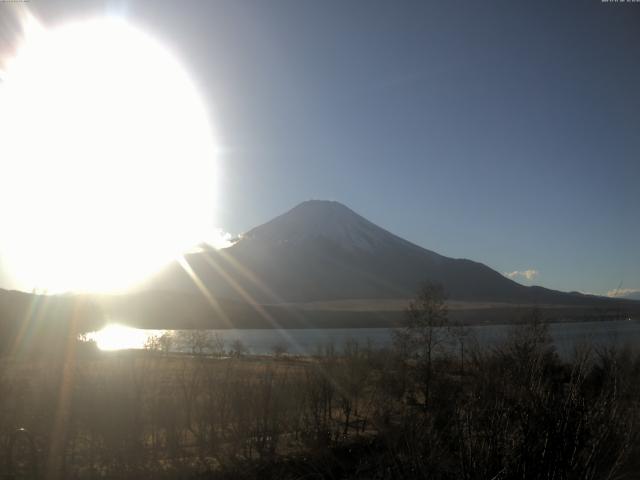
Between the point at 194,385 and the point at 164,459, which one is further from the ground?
the point at 194,385

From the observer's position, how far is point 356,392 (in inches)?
698

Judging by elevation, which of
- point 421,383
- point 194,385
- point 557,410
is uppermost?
point 557,410

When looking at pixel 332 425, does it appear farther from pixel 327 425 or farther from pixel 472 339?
pixel 472 339

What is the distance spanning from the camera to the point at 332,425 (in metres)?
15.7

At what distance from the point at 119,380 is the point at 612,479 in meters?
11.8

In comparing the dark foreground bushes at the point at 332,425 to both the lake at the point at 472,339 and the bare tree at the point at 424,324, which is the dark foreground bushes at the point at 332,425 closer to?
the lake at the point at 472,339

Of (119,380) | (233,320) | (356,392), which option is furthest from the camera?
(233,320)

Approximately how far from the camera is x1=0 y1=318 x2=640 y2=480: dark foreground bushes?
11.8 ft

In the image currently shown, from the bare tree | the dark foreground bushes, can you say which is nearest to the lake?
the dark foreground bushes

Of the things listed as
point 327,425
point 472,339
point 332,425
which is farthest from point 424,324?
point 327,425

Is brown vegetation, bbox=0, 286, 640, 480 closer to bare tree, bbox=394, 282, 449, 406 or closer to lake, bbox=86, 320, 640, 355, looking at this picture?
lake, bbox=86, 320, 640, 355

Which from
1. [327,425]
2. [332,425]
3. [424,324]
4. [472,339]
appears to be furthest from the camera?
[424,324]

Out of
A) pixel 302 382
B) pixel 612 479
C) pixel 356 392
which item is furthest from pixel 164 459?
pixel 612 479

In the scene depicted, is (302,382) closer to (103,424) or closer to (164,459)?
(164,459)
